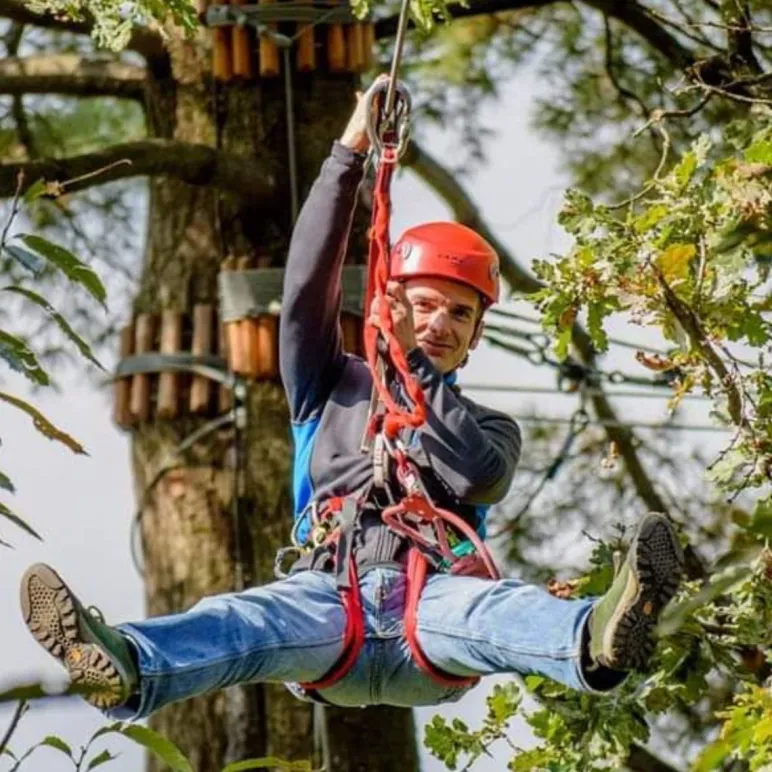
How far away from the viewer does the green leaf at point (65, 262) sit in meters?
3.84

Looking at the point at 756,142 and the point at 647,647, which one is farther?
the point at 756,142

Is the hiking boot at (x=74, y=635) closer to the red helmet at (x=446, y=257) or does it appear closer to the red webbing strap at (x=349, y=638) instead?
the red webbing strap at (x=349, y=638)

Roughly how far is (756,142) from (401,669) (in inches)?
45.5

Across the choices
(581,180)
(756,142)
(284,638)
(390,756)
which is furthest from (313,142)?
(284,638)

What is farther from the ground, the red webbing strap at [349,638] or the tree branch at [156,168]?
the tree branch at [156,168]

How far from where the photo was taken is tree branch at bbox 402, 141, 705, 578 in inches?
361

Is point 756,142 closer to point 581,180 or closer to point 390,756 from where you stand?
point 390,756

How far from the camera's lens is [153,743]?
3.55 meters

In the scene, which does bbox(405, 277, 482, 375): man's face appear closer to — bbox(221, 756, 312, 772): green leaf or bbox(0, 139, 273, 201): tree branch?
bbox(221, 756, 312, 772): green leaf

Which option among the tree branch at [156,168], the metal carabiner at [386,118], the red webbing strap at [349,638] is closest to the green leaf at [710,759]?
the red webbing strap at [349,638]

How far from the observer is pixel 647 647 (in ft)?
13.8

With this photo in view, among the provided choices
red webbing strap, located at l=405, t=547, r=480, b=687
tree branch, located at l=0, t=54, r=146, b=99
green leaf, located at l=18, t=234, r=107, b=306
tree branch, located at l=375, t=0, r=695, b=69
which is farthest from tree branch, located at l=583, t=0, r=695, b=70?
green leaf, located at l=18, t=234, r=107, b=306

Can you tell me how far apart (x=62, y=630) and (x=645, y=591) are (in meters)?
0.88

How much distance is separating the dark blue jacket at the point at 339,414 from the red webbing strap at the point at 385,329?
8cm
